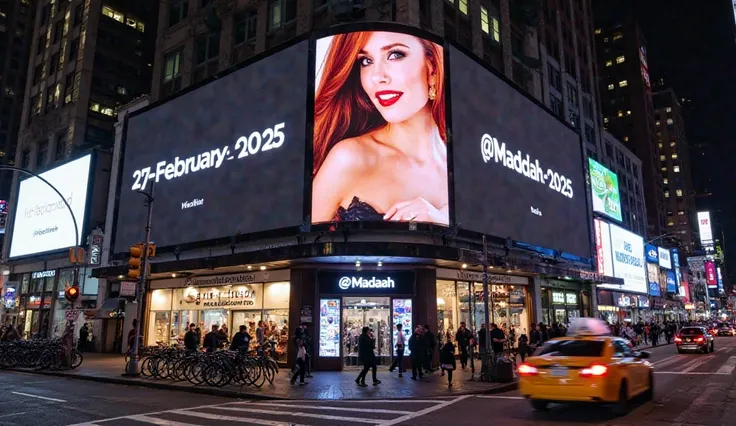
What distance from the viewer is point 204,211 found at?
1142 inches

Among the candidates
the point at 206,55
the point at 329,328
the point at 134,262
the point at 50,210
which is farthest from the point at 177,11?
the point at 329,328

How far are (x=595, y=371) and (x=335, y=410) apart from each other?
586cm

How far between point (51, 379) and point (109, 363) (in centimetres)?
625

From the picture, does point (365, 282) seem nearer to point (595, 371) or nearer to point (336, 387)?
point (336, 387)

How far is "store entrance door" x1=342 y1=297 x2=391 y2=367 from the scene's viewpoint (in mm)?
23328

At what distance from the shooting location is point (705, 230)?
131500 mm

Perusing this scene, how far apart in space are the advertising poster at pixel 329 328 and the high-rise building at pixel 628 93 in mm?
101260

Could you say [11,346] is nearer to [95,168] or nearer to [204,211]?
[204,211]

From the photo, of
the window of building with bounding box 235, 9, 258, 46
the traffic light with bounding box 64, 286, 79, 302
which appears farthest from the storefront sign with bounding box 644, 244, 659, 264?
the traffic light with bounding box 64, 286, 79, 302

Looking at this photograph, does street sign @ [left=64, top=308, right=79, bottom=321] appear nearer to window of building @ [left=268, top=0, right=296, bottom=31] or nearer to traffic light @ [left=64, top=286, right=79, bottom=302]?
traffic light @ [left=64, top=286, right=79, bottom=302]

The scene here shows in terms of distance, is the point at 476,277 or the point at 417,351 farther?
the point at 476,277

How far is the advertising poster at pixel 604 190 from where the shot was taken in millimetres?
51125

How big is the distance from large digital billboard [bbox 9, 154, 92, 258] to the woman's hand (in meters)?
29.0

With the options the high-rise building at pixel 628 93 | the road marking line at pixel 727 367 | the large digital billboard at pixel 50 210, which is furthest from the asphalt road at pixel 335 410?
the high-rise building at pixel 628 93
